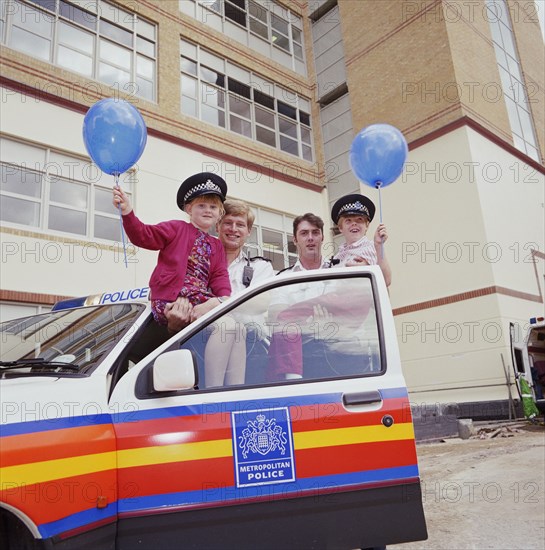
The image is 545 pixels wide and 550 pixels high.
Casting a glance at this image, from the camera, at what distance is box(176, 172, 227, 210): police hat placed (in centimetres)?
282

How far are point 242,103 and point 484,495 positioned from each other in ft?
48.7

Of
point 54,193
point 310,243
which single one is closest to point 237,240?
point 310,243

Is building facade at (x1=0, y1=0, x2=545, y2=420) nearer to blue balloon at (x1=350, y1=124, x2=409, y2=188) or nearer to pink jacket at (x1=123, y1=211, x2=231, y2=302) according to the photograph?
blue balloon at (x1=350, y1=124, x2=409, y2=188)

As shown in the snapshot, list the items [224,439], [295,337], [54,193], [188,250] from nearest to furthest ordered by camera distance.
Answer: [224,439] < [295,337] < [188,250] < [54,193]

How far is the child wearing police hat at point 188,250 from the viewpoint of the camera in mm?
2479

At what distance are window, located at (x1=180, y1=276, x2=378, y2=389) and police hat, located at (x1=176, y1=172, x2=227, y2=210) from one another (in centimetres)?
80

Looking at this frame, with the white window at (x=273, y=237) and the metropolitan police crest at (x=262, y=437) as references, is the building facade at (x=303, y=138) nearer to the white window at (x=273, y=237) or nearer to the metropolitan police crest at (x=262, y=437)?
the white window at (x=273, y=237)

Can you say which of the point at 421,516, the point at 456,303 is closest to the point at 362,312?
the point at 421,516

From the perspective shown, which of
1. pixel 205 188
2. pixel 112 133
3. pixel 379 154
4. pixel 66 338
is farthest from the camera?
pixel 379 154

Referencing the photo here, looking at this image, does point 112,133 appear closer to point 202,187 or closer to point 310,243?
point 202,187

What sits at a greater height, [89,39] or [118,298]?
[89,39]

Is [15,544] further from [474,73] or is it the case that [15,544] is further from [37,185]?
[474,73]

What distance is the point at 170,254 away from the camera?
2.62 meters

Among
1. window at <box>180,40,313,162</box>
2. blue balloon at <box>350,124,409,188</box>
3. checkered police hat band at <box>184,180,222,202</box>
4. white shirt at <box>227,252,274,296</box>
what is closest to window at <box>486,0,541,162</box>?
window at <box>180,40,313,162</box>
